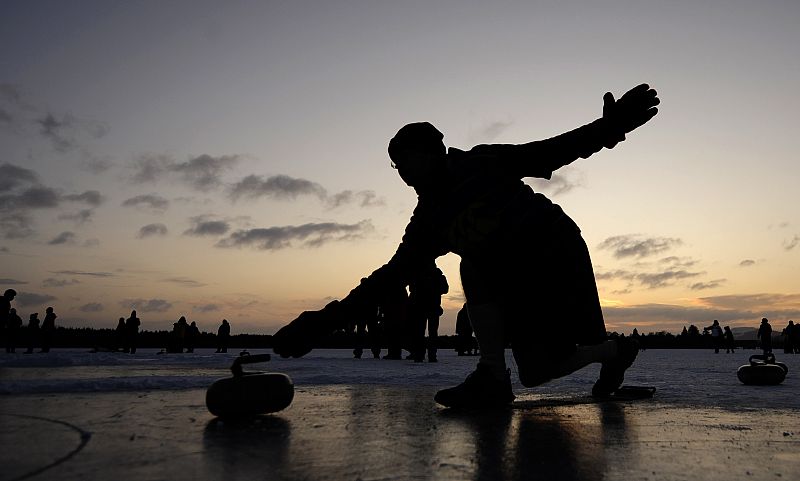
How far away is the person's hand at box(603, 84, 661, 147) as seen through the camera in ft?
11.1

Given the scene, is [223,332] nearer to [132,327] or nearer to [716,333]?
[132,327]

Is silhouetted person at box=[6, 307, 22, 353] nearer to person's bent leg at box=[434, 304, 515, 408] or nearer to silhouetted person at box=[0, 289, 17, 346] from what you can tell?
silhouetted person at box=[0, 289, 17, 346]

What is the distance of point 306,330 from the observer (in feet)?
10.0

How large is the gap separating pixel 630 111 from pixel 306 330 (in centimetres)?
196

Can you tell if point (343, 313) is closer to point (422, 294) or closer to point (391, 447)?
point (391, 447)

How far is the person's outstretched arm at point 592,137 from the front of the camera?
3375 mm

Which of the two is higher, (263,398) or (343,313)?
(343,313)

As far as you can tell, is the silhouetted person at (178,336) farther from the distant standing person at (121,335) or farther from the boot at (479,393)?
the boot at (479,393)

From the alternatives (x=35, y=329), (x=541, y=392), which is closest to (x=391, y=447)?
(x=541, y=392)

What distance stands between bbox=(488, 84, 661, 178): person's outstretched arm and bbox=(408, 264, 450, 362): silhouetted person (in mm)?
7847

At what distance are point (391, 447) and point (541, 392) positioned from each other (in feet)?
8.69

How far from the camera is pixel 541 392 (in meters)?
4.55

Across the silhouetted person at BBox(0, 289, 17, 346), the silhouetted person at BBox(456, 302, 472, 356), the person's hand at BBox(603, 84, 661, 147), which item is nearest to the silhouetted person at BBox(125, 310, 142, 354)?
the silhouetted person at BBox(0, 289, 17, 346)

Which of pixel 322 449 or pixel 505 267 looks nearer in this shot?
pixel 322 449
